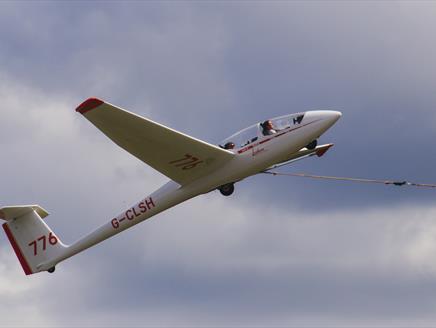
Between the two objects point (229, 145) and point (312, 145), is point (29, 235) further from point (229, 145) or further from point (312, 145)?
point (312, 145)

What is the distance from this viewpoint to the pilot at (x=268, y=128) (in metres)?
27.1

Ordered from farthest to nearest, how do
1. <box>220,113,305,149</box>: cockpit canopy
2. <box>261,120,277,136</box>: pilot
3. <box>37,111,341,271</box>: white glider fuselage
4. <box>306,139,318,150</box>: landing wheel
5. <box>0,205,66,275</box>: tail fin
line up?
1. <box>0,205,66,275</box>: tail fin
2. <box>306,139,318,150</box>: landing wheel
3. <box>261,120,277,136</box>: pilot
4. <box>220,113,305,149</box>: cockpit canopy
5. <box>37,111,341,271</box>: white glider fuselage

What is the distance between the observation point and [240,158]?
89.9 ft

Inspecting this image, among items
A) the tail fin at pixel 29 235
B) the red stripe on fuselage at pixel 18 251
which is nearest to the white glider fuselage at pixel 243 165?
the tail fin at pixel 29 235

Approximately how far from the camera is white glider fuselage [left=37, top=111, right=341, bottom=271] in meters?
26.7

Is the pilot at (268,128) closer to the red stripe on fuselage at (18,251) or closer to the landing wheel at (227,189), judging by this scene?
the landing wheel at (227,189)

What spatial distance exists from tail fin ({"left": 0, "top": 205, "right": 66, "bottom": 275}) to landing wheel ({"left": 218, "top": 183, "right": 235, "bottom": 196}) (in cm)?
883

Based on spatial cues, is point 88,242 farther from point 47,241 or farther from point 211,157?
point 211,157

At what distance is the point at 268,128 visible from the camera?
27094 millimetres

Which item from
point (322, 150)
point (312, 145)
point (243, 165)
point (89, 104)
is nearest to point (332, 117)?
point (312, 145)

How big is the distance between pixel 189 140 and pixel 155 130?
4.11 feet

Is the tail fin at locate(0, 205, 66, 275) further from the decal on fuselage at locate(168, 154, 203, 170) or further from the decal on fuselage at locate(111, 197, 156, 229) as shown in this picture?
the decal on fuselage at locate(168, 154, 203, 170)

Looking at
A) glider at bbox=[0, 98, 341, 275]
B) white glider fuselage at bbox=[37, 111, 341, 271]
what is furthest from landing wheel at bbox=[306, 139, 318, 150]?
white glider fuselage at bbox=[37, 111, 341, 271]

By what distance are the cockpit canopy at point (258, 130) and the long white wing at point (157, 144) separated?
60 centimetres
